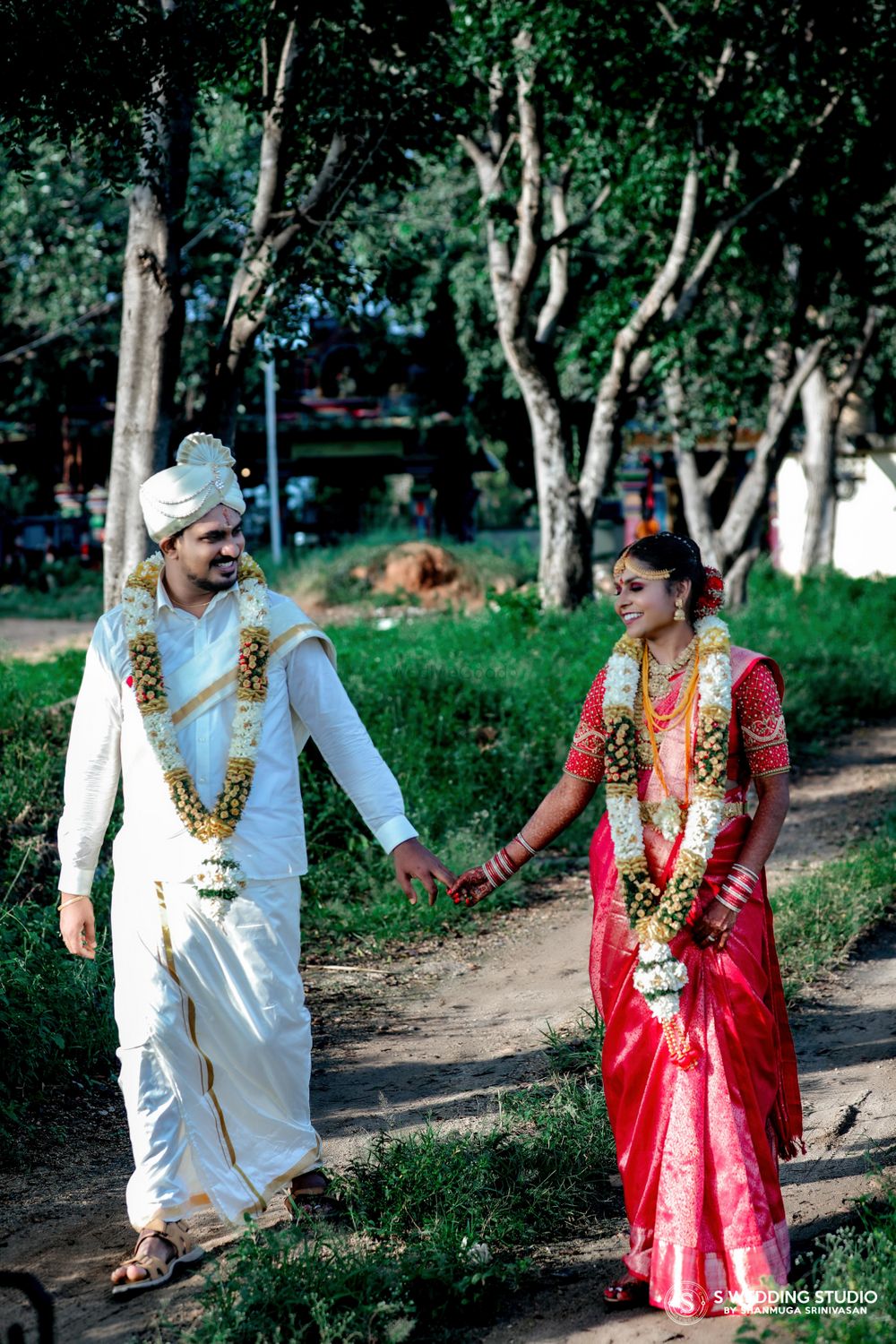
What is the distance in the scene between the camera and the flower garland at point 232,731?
365 cm

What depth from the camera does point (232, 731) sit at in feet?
12.3

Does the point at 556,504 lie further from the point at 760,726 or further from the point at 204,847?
the point at 204,847

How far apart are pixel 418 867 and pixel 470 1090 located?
1465 mm

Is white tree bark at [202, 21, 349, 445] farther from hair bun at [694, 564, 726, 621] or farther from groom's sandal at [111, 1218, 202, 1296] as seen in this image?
groom's sandal at [111, 1218, 202, 1296]

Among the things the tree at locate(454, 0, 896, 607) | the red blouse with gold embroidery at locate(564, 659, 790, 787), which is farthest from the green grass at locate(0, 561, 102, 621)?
the red blouse with gold embroidery at locate(564, 659, 790, 787)

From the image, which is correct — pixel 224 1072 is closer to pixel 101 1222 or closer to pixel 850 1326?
pixel 101 1222

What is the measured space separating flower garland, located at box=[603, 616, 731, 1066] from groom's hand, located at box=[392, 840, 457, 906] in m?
0.53

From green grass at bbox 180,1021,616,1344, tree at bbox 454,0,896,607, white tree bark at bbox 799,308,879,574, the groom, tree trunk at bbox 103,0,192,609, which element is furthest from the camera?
white tree bark at bbox 799,308,879,574

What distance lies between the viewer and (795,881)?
721 centimetres

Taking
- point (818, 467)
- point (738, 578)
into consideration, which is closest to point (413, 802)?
point (738, 578)

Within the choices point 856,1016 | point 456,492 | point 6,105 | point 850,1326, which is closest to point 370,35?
point 6,105

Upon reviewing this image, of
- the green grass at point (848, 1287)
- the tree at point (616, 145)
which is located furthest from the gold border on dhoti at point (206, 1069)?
the tree at point (616, 145)

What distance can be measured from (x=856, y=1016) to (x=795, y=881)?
1701 millimetres

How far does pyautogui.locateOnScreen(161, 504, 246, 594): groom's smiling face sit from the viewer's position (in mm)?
3764
